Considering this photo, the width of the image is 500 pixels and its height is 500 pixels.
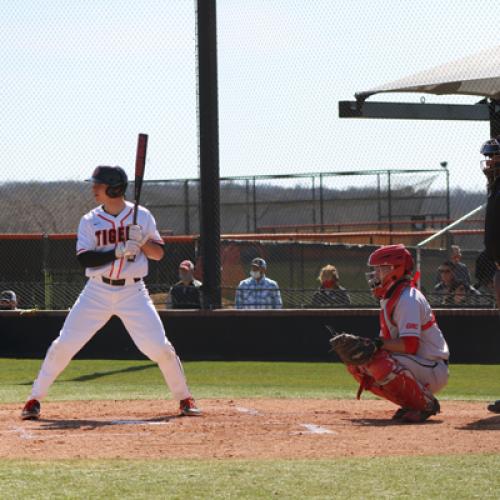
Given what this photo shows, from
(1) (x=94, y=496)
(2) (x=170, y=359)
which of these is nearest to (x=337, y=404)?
(2) (x=170, y=359)

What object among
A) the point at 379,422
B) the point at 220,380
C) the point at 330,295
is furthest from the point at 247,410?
the point at 330,295

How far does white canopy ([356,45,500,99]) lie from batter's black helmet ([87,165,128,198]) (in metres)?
4.16

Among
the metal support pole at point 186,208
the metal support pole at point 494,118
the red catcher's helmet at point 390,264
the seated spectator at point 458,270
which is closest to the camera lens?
the red catcher's helmet at point 390,264

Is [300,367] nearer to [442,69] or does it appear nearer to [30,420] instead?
[442,69]

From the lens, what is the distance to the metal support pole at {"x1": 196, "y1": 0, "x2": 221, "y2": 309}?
40.1ft

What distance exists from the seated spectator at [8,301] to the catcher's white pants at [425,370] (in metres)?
7.34

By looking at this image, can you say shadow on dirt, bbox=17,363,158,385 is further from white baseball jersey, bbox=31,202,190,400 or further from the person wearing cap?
white baseball jersey, bbox=31,202,190,400

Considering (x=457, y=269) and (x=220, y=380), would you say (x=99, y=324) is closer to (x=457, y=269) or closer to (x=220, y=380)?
(x=220, y=380)

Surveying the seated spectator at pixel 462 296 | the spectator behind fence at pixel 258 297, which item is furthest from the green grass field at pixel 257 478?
the spectator behind fence at pixel 258 297

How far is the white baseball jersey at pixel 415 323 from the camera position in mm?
6746

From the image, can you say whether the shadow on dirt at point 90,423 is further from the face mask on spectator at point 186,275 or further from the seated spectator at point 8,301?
the seated spectator at point 8,301

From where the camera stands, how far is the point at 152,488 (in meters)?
4.59

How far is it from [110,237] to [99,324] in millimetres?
562

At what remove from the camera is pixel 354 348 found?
6.55m
